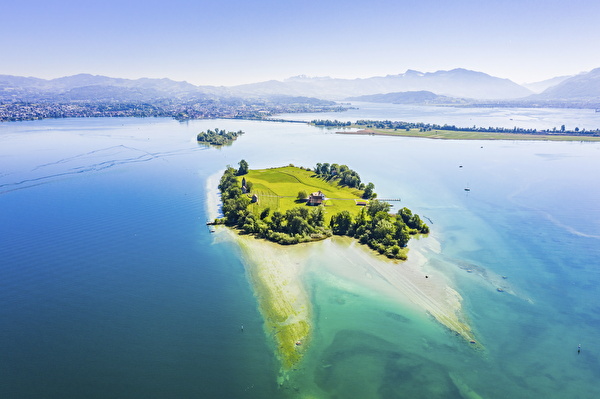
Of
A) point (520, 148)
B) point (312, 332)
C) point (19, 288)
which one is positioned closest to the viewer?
point (312, 332)

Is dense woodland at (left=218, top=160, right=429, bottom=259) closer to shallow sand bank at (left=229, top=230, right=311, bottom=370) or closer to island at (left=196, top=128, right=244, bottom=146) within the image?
shallow sand bank at (left=229, top=230, right=311, bottom=370)

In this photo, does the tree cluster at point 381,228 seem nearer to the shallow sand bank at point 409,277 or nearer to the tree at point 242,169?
the shallow sand bank at point 409,277

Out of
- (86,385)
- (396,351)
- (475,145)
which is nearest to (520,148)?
(475,145)

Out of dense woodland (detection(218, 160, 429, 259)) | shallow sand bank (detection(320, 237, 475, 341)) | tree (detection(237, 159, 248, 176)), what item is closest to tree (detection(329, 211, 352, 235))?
dense woodland (detection(218, 160, 429, 259))

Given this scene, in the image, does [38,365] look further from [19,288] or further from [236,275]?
[236,275]

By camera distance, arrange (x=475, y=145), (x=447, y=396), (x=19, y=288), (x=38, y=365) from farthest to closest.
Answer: (x=475, y=145) < (x=19, y=288) < (x=38, y=365) < (x=447, y=396)

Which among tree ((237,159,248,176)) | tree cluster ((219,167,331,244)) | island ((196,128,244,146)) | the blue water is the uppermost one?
island ((196,128,244,146))
